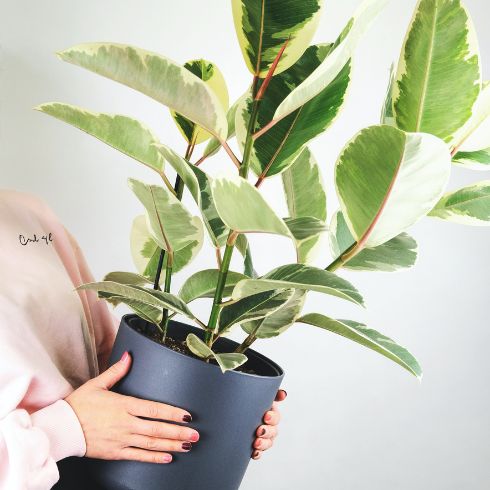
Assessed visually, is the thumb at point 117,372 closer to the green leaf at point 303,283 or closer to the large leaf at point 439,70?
the green leaf at point 303,283

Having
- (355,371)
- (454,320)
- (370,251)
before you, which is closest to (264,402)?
(370,251)

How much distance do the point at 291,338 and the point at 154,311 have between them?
808mm

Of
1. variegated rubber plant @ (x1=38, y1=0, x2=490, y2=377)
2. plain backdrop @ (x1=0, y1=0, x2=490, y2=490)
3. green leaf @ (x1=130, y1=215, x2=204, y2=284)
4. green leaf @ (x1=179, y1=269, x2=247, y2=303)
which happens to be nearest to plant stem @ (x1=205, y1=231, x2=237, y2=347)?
variegated rubber plant @ (x1=38, y1=0, x2=490, y2=377)

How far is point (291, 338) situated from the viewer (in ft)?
5.27

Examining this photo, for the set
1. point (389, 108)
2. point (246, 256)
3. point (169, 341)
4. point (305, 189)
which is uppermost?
point (389, 108)

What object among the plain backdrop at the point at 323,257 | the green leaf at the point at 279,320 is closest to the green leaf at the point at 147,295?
the green leaf at the point at 279,320

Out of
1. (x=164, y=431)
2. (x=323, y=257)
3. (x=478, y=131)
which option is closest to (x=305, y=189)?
(x=478, y=131)

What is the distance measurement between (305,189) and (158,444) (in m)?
0.36

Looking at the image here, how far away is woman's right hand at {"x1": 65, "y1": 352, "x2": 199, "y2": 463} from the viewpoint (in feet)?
2.50

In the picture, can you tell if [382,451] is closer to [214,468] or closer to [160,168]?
[214,468]

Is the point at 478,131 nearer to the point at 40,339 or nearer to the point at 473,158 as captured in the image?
the point at 473,158

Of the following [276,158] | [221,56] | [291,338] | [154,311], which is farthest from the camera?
[291,338]

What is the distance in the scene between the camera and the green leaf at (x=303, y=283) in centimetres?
65

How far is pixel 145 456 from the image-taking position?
0.78m
